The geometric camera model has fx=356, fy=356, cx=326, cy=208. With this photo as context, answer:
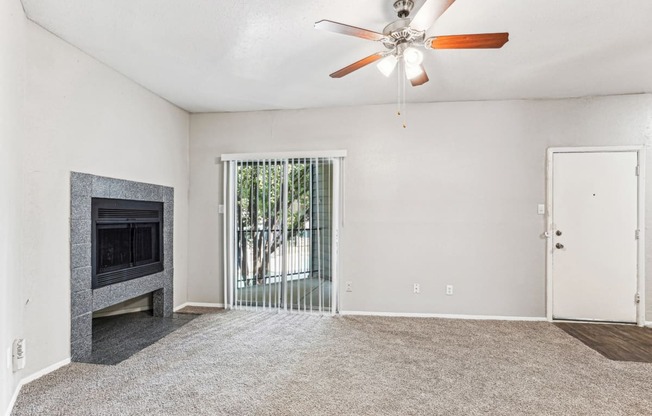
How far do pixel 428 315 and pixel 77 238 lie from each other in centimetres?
365

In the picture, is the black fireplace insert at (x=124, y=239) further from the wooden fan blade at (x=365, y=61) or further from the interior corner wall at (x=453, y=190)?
the wooden fan blade at (x=365, y=61)

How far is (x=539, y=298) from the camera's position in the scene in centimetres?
409

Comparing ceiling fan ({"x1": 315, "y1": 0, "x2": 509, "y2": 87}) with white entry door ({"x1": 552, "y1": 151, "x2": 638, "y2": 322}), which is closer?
ceiling fan ({"x1": 315, "y1": 0, "x2": 509, "y2": 87})

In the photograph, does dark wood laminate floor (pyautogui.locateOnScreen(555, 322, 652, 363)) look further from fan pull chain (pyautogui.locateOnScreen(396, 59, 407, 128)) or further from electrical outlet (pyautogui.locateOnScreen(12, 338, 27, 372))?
electrical outlet (pyautogui.locateOnScreen(12, 338, 27, 372))

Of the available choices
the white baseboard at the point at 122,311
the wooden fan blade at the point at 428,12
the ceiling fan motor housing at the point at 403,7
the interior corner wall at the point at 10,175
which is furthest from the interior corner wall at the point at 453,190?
the interior corner wall at the point at 10,175

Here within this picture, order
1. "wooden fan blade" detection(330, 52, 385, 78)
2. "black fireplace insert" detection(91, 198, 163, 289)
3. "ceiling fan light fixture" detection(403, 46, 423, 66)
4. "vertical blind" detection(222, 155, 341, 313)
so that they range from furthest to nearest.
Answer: "vertical blind" detection(222, 155, 341, 313) → "black fireplace insert" detection(91, 198, 163, 289) → "wooden fan blade" detection(330, 52, 385, 78) → "ceiling fan light fixture" detection(403, 46, 423, 66)

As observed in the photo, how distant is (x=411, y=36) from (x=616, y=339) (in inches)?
138

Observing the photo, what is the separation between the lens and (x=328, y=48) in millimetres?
2898

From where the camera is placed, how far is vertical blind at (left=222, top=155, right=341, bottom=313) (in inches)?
173

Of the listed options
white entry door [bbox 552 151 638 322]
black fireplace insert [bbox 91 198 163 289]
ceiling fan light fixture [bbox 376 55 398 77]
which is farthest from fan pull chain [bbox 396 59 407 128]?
black fireplace insert [bbox 91 198 163 289]

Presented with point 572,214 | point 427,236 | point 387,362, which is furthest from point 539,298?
point 387,362

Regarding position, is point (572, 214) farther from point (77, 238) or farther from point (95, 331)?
point (95, 331)

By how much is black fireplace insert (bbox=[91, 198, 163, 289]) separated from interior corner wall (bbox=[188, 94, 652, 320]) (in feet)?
5.72

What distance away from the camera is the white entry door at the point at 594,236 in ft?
12.9
